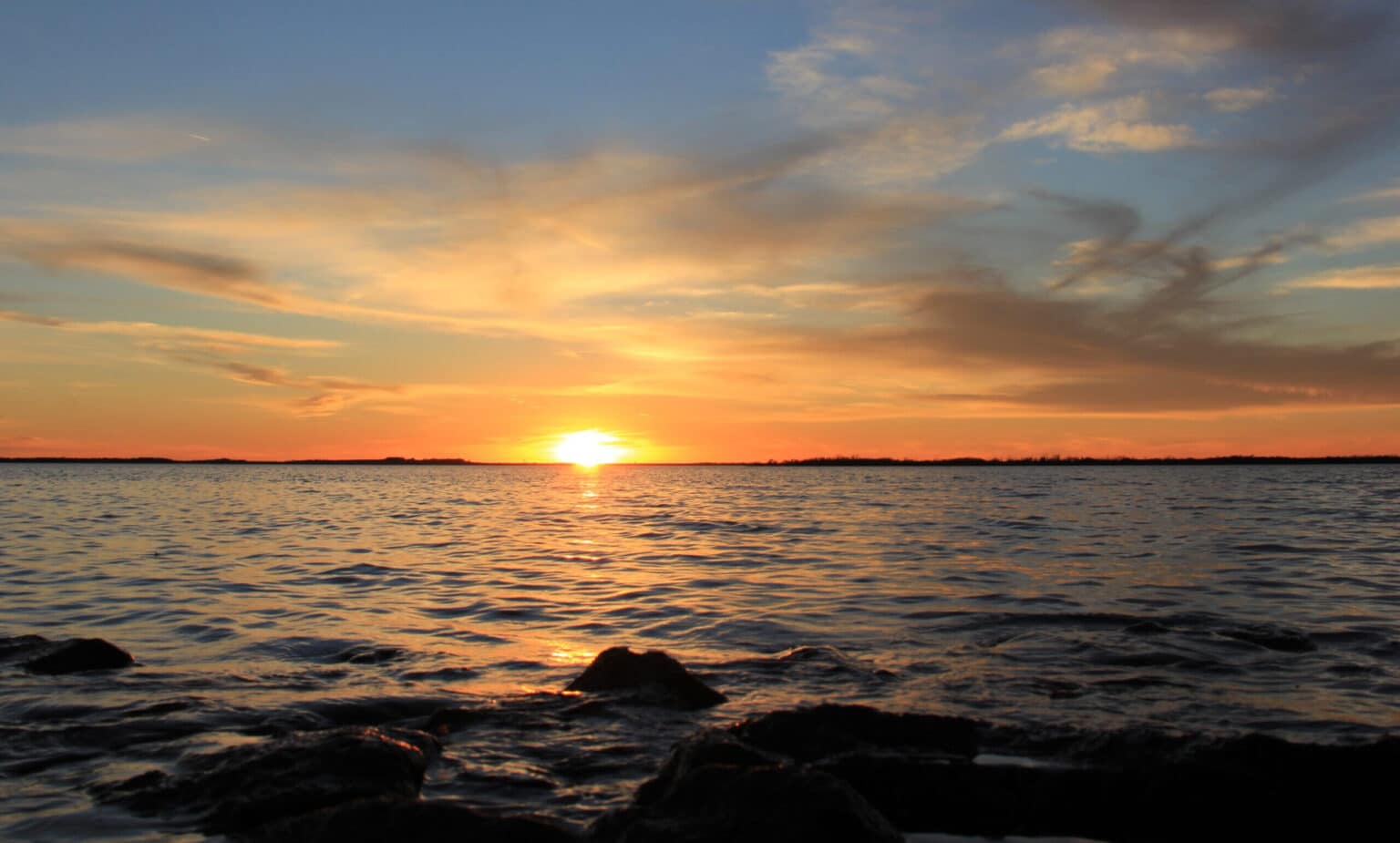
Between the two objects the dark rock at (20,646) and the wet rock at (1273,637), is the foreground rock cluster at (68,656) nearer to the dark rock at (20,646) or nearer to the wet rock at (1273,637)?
the dark rock at (20,646)

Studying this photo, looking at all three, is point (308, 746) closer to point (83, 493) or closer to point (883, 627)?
point (883, 627)

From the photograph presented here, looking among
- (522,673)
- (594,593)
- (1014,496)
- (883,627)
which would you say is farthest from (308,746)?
(1014,496)

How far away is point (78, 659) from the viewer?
1221 centimetres

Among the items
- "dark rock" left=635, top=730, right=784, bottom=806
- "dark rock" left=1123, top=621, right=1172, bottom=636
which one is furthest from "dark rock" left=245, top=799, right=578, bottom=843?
"dark rock" left=1123, top=621, right=1172, bottom=636

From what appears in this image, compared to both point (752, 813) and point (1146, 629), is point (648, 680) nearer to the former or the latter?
point (752, 813)

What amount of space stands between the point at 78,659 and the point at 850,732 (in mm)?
10275

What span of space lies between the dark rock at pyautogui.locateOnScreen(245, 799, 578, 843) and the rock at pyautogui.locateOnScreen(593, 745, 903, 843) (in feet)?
1.82

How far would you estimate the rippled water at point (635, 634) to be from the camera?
9.27 m

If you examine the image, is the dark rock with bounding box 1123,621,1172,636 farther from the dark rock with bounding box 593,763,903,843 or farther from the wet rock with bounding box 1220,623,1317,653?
the dark rock with bounding box 593,763,903,843

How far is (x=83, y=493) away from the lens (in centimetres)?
6688

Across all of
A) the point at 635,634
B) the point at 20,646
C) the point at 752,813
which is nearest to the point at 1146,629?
the point at 635,634

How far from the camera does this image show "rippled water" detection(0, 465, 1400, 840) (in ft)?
30.4

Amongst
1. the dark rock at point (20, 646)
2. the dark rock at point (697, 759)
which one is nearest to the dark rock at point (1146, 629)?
the dark rock at point (697, 759)

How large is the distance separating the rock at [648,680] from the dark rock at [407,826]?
4245 mm
